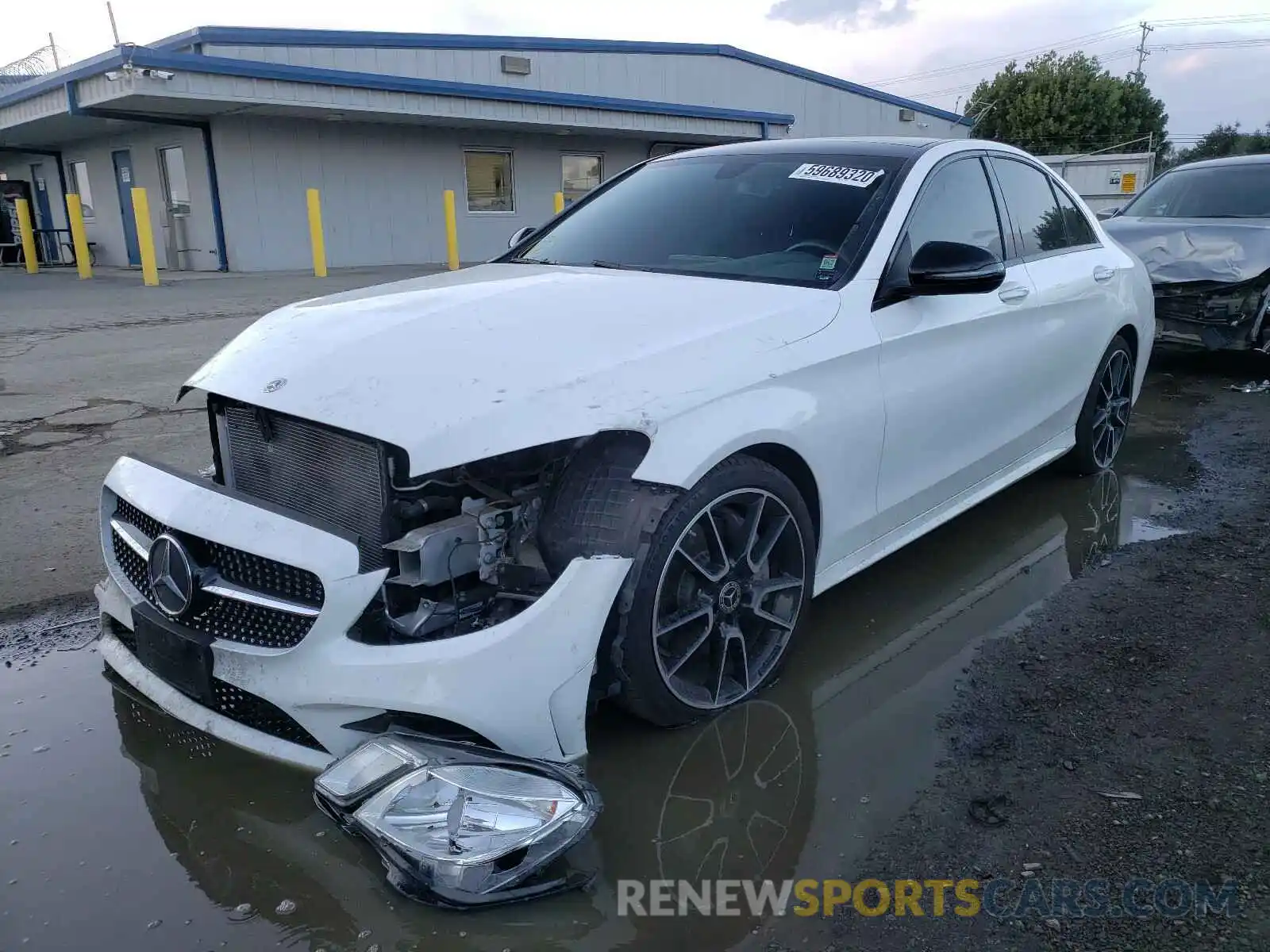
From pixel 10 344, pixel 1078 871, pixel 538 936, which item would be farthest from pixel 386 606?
pixel 10 344

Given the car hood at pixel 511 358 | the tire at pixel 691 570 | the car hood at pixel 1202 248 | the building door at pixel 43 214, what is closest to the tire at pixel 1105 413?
the car hood at pixel 511 358

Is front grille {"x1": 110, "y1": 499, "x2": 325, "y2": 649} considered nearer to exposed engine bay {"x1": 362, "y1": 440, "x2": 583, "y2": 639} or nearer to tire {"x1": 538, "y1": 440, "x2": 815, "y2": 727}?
exposed engine bay {"x1": 362, "y1": 440, "x2": 583, "y2": 639}

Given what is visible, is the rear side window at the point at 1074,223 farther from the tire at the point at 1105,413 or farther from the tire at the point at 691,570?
the tire at the point at 691,570

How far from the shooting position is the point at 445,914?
6.84ft

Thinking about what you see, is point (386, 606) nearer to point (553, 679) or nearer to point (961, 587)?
point (553, 679)

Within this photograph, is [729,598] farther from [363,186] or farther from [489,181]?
[489,181]

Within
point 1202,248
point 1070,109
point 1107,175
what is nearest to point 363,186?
point 1202,248

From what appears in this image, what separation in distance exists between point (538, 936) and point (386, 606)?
82 cm

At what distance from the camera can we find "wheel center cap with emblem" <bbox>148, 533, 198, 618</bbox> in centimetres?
239

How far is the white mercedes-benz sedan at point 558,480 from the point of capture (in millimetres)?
2250

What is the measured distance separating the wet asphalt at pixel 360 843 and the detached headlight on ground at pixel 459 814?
3.8 inches

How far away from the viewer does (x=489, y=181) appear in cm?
2159

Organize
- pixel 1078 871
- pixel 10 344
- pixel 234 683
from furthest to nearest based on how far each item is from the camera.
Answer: pixel 10 344 < pixel 234 683 < pixel 1078 871

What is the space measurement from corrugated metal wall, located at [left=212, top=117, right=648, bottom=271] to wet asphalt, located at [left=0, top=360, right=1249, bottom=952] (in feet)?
53.1
